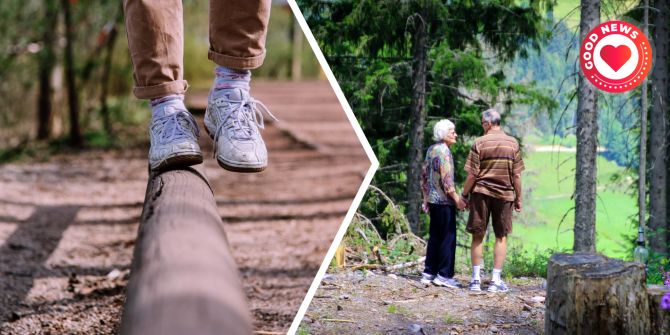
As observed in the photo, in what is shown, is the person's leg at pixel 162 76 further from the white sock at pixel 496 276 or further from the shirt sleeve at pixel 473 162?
the white sock at pixel 496 276

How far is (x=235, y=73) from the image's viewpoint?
1.60m

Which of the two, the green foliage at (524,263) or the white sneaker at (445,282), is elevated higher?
the green foliage at (524,263)

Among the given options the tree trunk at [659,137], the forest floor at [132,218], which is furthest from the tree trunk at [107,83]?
the tree trunk at [659,137]

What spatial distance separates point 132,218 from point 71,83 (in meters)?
1.88

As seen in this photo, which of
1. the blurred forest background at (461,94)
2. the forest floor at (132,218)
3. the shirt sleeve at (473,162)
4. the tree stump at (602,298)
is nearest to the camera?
the tree stump at (602,298)

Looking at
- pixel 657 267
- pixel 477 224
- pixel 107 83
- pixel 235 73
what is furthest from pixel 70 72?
pixel 235 73

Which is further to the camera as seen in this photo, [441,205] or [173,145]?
[441,205]

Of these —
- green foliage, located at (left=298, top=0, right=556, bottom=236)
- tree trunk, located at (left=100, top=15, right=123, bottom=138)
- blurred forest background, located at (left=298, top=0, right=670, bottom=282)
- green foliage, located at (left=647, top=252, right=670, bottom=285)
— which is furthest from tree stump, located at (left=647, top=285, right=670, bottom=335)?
tree trunk, located at (left=100, top=15, right=123, bottom=138)

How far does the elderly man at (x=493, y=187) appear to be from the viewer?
3113mm

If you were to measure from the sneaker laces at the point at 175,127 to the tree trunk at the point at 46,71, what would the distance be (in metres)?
4.43

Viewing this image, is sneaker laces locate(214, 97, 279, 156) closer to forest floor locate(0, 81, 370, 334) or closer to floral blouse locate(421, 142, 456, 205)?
forest floor locate(0, 81, 370, 334)

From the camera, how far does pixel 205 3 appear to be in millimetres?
5855

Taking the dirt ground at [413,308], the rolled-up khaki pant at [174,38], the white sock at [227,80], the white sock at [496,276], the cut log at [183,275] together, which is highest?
the rolled-up khaki pant at [174,38]

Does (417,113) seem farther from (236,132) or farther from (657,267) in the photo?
(236,132)
